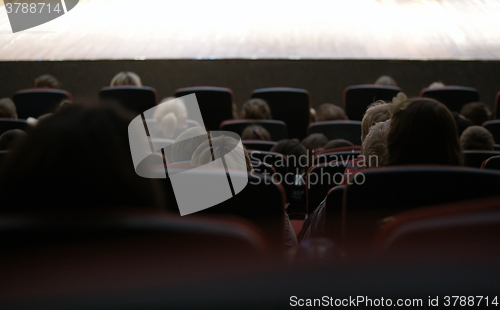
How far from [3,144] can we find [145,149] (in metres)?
1.15

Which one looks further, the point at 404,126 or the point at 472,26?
the point at 472,26

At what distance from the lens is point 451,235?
23 centimetres

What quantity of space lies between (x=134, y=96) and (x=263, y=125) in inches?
38.3

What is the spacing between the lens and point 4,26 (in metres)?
1.98

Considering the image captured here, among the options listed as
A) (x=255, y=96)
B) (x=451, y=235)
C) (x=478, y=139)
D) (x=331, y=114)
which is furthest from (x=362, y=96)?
(x=451, y=235)

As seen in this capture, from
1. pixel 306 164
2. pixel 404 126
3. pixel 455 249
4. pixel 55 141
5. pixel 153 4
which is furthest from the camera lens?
pixel 153 4

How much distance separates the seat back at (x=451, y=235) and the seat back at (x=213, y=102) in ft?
8.36

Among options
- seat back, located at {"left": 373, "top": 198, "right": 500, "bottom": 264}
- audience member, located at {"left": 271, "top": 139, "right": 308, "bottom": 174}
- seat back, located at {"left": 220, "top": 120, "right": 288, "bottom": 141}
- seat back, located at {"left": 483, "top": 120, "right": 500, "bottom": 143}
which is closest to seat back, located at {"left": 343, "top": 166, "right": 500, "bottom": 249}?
seat back, located at {"left": 373, "top": 198, "right": 500, "bottom": 264}

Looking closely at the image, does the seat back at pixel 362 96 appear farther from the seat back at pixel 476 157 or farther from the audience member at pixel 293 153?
the seat back at pixel 476 157

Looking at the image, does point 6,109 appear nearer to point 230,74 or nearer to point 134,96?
point 134,96

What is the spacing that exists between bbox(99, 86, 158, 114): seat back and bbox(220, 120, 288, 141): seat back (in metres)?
0.76

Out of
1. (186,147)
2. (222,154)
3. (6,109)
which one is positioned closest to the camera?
(222,154)

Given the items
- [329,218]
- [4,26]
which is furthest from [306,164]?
[4,26]

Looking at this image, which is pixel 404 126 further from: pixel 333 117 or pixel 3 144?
pixel 333 117
